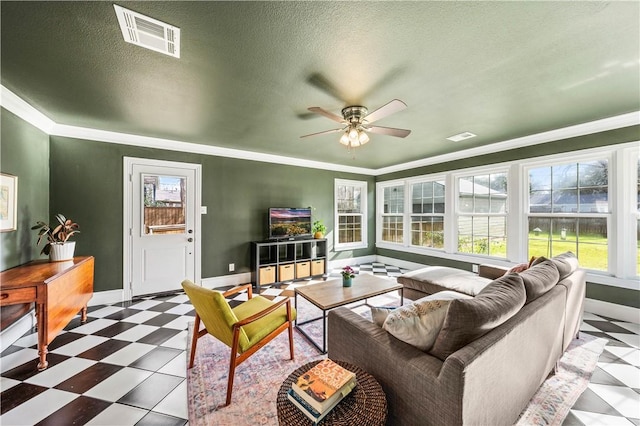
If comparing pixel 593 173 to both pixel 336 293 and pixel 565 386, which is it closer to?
pixel 565 386

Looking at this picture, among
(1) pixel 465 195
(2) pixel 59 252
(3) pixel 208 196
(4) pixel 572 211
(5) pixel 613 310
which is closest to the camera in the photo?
(2) pixel 59 252

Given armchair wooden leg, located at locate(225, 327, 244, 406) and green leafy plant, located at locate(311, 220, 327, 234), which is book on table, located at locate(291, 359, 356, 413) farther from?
green leafy plant, located at locate(311, 220, 327, 234)

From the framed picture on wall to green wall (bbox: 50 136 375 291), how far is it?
32.8 inches

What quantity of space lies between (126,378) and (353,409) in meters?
1.90

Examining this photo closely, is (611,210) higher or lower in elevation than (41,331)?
higher

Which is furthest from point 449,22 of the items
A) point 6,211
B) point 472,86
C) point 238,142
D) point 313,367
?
point 6,211

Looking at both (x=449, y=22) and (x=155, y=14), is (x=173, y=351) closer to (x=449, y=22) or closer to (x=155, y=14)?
(x=155, y=14)

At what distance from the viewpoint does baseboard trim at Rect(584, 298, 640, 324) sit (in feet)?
9.27

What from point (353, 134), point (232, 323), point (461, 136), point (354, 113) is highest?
point (461, 136)

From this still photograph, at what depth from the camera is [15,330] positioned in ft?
7.70

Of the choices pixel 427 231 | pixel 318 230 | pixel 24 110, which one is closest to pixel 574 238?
pixel 427 231

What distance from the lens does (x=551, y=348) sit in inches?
69.9

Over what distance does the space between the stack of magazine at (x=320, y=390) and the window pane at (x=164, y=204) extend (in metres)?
3.51

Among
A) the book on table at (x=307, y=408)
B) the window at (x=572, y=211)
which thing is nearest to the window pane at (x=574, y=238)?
the window at (x=572, y=211)
